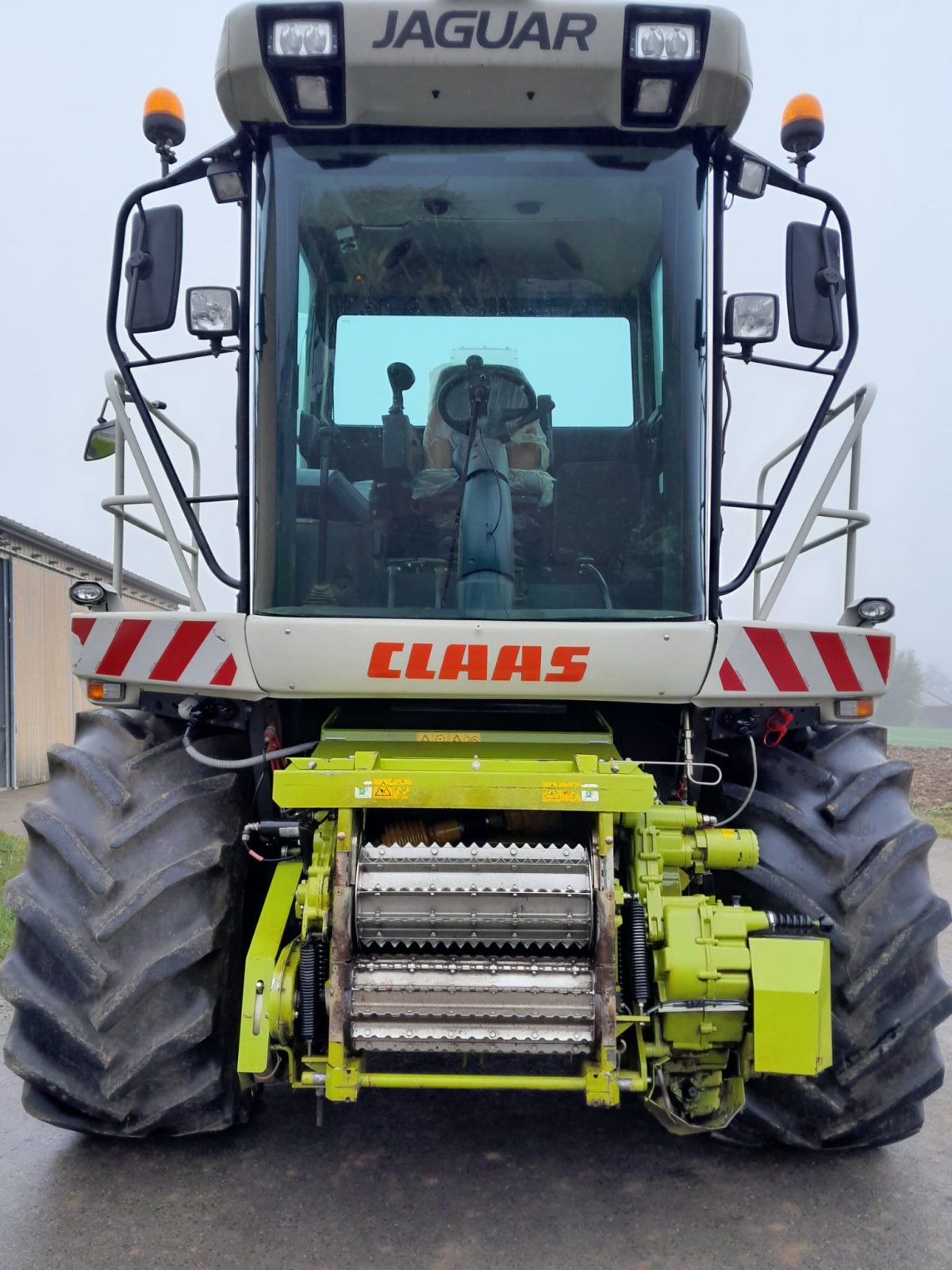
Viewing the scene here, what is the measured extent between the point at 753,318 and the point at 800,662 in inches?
38.4

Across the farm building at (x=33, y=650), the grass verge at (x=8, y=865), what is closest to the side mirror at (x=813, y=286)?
the grass verge at (x=8, y=865)

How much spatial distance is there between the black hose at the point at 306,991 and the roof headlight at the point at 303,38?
7.76 ft

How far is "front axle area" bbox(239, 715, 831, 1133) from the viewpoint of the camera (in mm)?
2557

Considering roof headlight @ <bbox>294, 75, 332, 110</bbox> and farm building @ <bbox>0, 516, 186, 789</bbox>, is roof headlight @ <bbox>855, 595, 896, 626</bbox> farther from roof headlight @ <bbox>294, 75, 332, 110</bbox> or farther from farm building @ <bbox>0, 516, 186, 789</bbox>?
farm building @ <bbox>0, 516, 186, 789</bbox>

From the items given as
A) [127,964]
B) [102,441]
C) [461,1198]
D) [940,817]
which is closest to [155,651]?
[127,964]

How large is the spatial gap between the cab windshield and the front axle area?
0.57m

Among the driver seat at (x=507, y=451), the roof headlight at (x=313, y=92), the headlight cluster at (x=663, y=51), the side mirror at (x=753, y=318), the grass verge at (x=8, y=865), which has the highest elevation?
the headlight cluster at (x=663, y=51)

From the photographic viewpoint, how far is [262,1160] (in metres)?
3.01

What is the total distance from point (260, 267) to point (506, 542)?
3.49 feet

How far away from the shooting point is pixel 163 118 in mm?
3215

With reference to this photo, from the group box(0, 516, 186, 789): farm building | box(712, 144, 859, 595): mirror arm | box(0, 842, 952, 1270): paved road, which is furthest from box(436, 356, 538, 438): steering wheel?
box(0, 516, 186, 789): farm building

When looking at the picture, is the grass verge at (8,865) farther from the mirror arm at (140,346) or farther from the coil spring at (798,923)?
the coil spring at (798,923)

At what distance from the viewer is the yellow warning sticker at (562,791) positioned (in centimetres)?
260

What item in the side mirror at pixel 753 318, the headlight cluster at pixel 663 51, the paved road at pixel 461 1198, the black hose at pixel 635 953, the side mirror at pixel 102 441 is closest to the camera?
the paved road at pixel 461 1198
